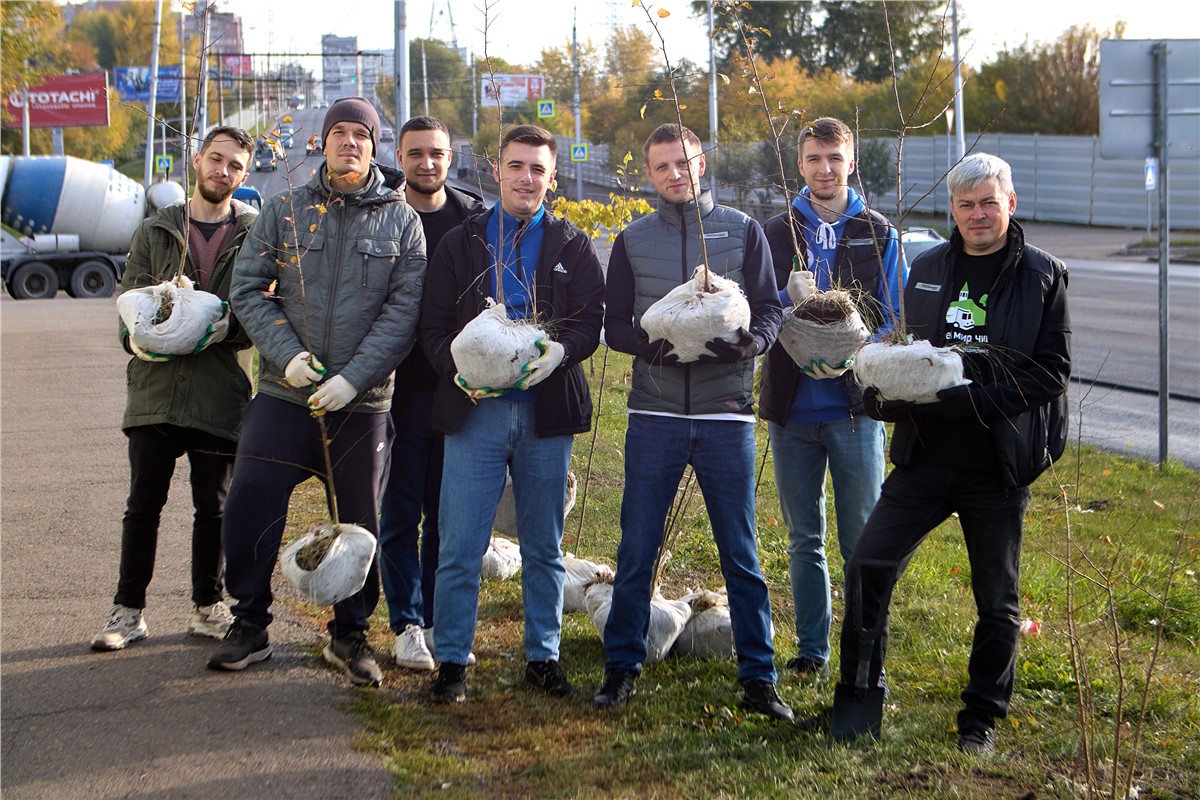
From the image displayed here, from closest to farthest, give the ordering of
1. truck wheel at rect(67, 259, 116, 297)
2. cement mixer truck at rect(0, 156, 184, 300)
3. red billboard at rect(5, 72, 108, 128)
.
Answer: cement mixer truck at rect(0, 156, 184, 300)
truck wheel at rect(67, 259, 116, 297)
red billboard at rect(5, 72, 108, 128)

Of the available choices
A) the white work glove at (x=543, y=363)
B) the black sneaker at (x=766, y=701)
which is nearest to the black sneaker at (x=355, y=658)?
the white work glove at (x=543, y=363)

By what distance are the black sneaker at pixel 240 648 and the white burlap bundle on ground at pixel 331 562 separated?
17.6 inches

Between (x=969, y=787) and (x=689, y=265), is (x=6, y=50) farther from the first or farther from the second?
(x=969, y=787)

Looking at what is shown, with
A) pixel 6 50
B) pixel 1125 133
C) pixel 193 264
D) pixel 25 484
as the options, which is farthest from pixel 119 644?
pixel 6 50

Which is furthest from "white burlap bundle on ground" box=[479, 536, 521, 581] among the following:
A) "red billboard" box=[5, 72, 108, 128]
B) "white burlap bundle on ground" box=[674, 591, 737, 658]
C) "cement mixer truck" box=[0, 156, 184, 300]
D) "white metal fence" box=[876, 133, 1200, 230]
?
"red billboard" box=[5, 72, 108, 128]

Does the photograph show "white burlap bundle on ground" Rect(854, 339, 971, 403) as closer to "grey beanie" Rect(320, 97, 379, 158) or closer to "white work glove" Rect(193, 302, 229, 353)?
"grey beanie" Rect(320, 97, 379, 158)

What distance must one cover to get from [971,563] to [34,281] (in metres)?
27.8

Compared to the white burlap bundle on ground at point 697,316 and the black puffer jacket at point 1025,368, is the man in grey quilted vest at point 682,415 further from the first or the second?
the black puffer jacket at point 1025,368

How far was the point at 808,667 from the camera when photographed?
4.90 m

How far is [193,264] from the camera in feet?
16.7

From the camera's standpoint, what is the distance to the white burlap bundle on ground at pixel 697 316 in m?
4.16

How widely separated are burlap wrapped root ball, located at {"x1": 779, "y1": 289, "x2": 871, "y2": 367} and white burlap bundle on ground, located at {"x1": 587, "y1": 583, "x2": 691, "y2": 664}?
3.91 feet

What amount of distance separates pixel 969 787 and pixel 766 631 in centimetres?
102

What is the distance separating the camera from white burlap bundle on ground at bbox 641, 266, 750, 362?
4.16 meters
